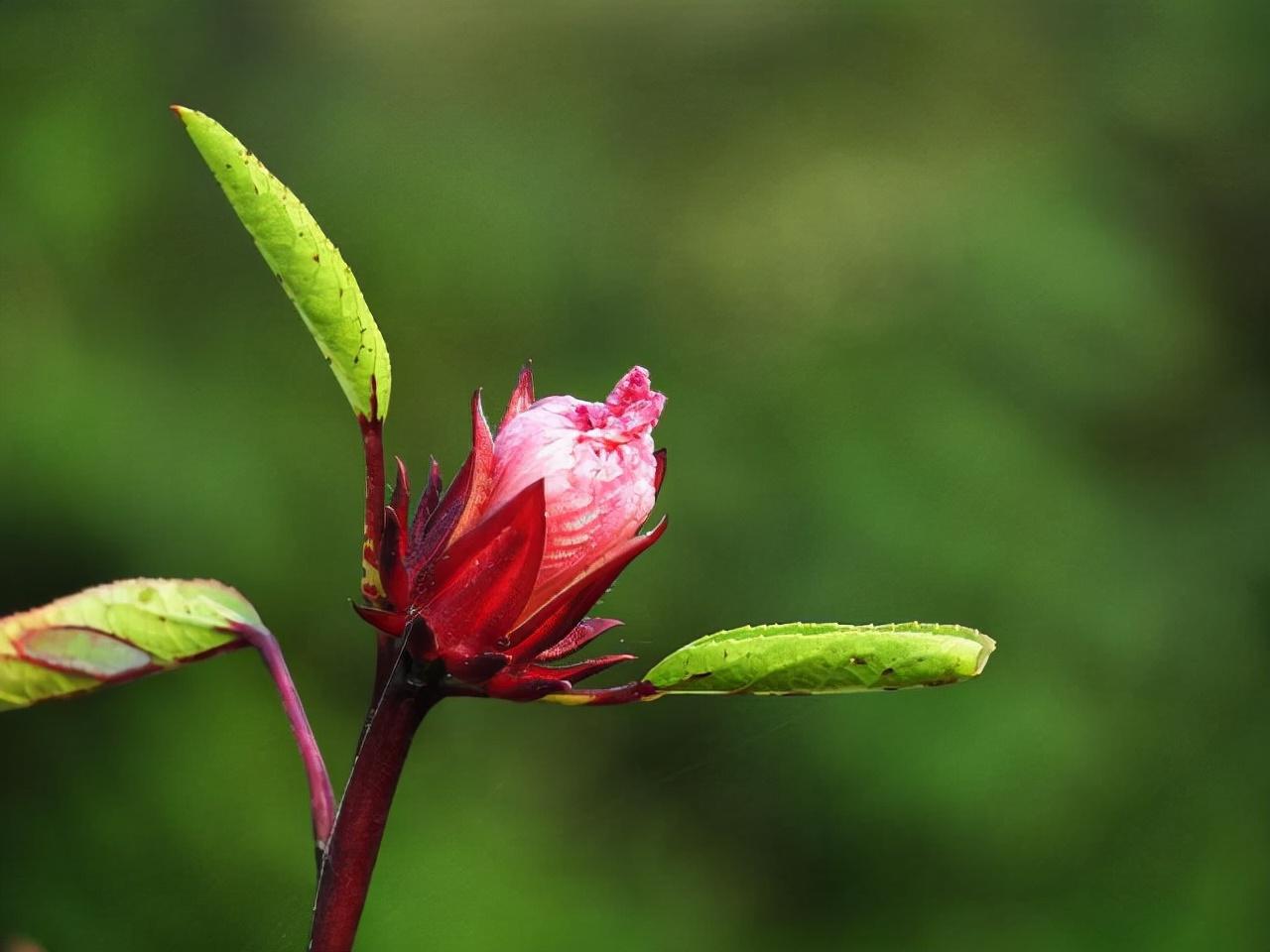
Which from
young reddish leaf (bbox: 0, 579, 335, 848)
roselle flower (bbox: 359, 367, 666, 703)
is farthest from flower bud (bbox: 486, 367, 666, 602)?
young reddish leaf (bbox: 0, 579, 335, 848)

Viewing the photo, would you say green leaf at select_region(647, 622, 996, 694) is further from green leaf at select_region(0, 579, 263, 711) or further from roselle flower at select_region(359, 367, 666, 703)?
green leaf at select_region(0, 579, 263, 711)

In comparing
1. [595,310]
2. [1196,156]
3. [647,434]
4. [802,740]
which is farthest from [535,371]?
[647,434]

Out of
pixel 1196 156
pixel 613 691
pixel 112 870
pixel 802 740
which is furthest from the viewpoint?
pixel 1196 156

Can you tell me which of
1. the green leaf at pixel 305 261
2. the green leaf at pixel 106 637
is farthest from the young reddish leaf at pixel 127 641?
the green leaf at pixel 305 261

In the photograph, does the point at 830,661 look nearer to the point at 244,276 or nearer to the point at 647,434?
the point at 647,434

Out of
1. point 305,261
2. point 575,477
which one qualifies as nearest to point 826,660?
point 575,477

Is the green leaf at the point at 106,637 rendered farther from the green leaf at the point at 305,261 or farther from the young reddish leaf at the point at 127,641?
the green leaf at the point at 305,261
